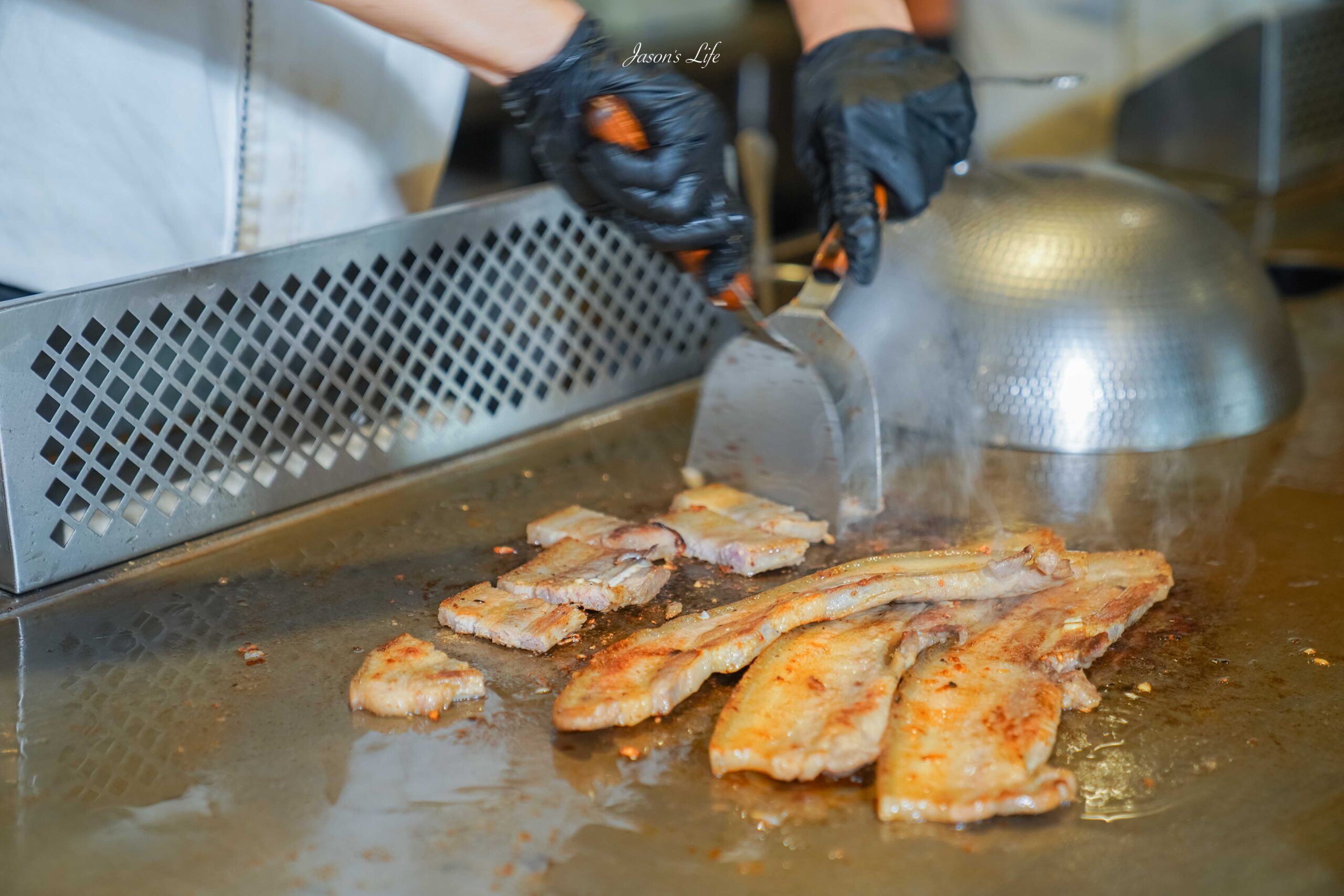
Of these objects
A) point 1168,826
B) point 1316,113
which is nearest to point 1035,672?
point 1168,826

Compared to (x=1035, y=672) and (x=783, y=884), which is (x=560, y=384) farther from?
(x=783, y=884)

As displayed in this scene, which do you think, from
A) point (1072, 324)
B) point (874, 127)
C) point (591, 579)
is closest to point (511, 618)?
point (591, 579)

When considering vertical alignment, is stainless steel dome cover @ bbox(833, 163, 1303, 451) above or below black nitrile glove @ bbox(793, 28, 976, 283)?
below

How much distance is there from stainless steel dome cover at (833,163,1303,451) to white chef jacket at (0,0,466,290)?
964 mm

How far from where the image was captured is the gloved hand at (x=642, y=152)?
1.61 m

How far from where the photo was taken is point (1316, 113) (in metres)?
3.57

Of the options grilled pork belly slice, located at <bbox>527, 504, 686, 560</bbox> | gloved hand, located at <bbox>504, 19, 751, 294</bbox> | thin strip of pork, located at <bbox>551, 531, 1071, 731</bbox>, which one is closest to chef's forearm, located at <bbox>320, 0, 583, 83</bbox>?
gloved hand, located at <bbox>504, 19, 751, 294</bbox>

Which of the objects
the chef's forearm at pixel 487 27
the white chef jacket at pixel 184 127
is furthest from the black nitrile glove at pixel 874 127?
the white chef jacket at pixel 184 127

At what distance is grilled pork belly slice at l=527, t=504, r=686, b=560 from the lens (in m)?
1.71

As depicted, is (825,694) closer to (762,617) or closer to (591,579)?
(762,617)

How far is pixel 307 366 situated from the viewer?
1.88m

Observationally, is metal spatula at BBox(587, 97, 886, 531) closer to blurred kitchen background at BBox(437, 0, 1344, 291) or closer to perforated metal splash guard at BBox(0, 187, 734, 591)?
perforated metal splash guard at BBox(0, 187, 734, 591)

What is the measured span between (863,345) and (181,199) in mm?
1217

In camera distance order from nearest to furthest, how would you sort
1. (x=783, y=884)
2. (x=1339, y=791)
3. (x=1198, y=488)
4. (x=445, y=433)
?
(x=783, y=884)
(x=1339, y=791)
(x=1198, y=488)
(x=445, y=433)
